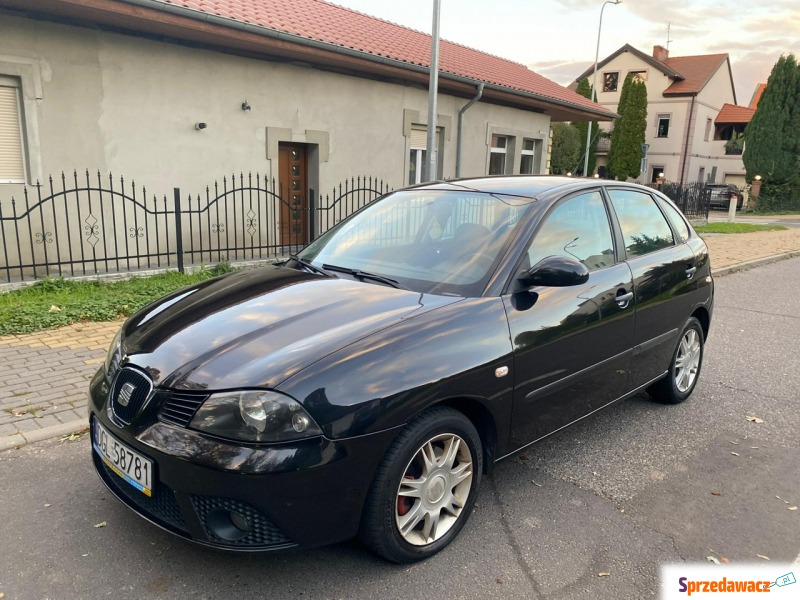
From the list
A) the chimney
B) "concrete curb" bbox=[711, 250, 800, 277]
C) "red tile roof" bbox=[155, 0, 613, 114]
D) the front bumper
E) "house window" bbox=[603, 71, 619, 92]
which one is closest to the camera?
the front bumper

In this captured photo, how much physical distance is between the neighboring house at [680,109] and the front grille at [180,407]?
4340 cm

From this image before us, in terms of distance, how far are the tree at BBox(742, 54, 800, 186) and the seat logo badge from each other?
3751cm

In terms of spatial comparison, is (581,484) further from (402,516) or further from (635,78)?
(635,78)

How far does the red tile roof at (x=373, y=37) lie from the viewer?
9.41 metres

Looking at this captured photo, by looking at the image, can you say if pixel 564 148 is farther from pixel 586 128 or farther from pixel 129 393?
pixel 129 393

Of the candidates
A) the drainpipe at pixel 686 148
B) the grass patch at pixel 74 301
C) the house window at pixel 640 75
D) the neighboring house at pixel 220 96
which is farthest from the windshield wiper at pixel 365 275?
the house window at pixel 640 75

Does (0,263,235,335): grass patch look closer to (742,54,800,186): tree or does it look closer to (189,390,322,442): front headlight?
(189,390,322,442): front headlight

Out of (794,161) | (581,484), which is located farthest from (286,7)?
(794,161)

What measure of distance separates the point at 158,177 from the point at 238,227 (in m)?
1.58

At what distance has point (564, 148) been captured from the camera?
36875 mm

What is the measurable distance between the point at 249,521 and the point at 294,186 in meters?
9.67

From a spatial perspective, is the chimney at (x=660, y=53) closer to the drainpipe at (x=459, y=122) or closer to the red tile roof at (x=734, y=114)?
the red tile roof at (x=734, y=114)

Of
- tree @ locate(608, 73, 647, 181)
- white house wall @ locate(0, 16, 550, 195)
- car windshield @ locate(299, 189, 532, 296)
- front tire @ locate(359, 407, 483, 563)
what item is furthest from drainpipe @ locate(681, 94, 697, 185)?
front tire @ locate(359, 407, 483, 563)

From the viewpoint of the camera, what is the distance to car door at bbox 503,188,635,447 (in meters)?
2.93
